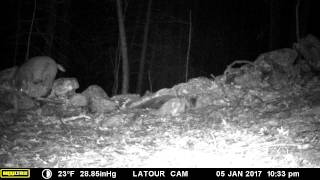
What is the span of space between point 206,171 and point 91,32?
905 inches

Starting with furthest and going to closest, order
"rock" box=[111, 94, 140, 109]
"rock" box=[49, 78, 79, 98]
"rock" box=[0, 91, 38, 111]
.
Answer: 1. "rock" box=[49, 78, 79, 98]
2. "rock" box=[111, 94, 140, 109]
3. "rock" box=[0, 91, 38, 111]

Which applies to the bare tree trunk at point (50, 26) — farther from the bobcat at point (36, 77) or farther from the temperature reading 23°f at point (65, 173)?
the temperature reading 23°f at point (65, 173)

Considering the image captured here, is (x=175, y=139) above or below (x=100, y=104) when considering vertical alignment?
below

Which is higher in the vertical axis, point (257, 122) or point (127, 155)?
point (257, 122)

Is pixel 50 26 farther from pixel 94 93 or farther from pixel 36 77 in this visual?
pixel 94 93

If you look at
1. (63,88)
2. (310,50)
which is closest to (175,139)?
(63,88)

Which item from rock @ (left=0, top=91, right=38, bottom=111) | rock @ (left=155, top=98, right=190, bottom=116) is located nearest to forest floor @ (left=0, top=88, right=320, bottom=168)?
rock @ (left=155, top=98, right=190, bottom=116)

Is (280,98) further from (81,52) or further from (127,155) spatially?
(81,52)

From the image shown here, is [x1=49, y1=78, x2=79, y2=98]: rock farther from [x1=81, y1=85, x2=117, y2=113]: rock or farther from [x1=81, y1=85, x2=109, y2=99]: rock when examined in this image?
[x1=81, y1=85, x2=117, y2=113]: rock

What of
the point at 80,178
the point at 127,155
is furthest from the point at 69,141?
the point at 80,178

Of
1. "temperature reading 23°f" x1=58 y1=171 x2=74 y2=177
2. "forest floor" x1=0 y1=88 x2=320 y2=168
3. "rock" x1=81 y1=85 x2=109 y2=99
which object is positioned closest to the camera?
"temperature reading 23°f" x1=58 y1=171 x2=74 y2=177

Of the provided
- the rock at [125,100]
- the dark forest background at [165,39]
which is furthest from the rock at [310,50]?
the dark forest background at [165,39]

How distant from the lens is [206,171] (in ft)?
22.8

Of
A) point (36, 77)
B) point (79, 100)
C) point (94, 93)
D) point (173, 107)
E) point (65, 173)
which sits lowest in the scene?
point (65, 173)
